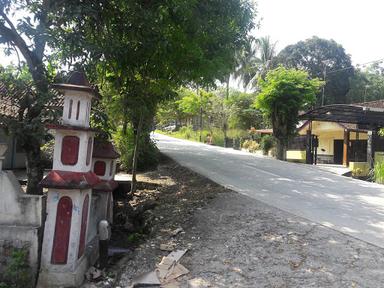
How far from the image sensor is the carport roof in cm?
2075

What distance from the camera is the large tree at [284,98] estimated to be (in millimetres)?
23391

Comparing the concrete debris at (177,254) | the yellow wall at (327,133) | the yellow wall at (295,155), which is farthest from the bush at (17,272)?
the yellow wall at (327,133)

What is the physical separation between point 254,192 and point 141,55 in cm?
465

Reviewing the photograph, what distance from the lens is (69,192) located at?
6.32 m

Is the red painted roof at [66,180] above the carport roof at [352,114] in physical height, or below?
below

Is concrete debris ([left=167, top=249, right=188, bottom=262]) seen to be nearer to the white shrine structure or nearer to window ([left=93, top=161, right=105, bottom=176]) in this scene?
the white shrine structure

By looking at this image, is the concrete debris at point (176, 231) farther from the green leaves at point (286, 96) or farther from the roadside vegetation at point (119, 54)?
the green leaves at point (286, 96)

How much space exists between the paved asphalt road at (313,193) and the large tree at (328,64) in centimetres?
3209

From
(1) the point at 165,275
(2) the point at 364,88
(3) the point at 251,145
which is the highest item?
(2) the point at 364,88

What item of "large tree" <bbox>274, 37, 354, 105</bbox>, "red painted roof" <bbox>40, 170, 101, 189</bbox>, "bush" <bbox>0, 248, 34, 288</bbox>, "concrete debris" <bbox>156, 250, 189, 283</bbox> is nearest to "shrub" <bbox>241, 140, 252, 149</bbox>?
"large tree" <bbox>274, 37, 354, 105</bbox>

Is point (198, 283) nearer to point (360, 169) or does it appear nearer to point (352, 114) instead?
point (360, 169)

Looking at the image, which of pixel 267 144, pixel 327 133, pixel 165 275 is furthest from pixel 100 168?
pixel 327 133

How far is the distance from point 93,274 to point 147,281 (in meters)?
1.17

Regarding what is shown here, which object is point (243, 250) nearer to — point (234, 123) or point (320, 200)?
point (320, 200)
